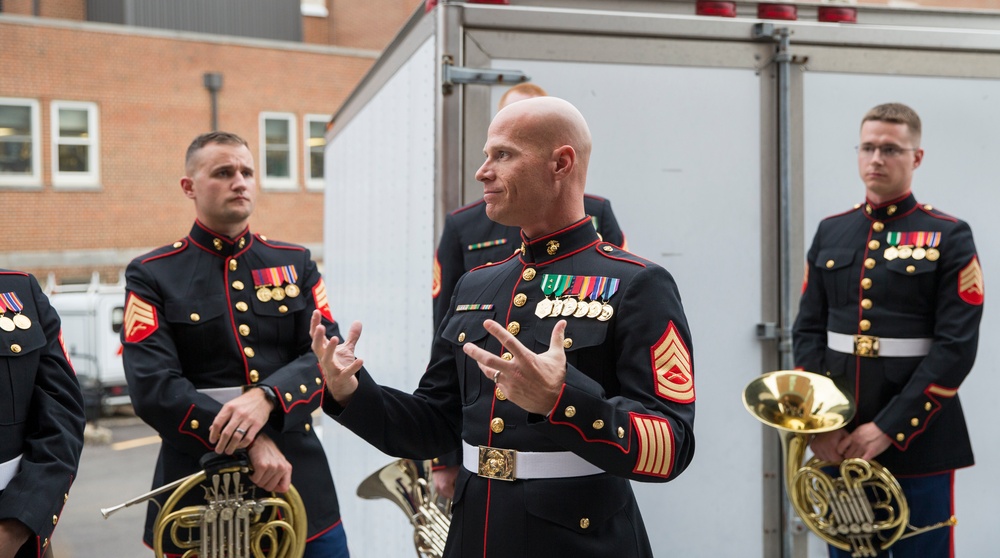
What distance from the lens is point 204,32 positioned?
90.5 ft

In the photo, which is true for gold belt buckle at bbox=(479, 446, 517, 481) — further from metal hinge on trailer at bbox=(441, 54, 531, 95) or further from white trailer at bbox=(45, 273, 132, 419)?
white trailer at bbox=(45, 273, 132, 419)

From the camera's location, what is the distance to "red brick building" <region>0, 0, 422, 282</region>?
22.8m

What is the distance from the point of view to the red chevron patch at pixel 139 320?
3.61 m

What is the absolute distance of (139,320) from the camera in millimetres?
3633

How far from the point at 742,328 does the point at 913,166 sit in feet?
3.26

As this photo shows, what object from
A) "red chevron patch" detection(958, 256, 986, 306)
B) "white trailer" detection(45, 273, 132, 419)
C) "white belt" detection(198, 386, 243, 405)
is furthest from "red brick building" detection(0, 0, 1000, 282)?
"red chevron patch" detection(958, 256, 986, 306)

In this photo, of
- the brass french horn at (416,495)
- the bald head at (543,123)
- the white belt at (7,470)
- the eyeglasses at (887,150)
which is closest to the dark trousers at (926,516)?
the eyeglasses at (887,150)

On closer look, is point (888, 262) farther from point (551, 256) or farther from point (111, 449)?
point (111, 449)

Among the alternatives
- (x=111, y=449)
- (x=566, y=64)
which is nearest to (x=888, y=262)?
(x=566, y=64)

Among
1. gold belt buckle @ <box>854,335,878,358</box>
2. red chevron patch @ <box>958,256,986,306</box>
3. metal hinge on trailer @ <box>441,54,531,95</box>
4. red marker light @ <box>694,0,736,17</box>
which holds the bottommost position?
gold belt buckle @ <box>854,335,878,358</box>

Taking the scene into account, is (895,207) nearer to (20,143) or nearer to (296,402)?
(296,402)

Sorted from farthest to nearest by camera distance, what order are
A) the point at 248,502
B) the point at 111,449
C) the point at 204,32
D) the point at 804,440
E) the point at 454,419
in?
1. the point at 204,32
2. the point at 111,449
3. the point at 804,440
4. the point at 248,502
5. the point at 454,419

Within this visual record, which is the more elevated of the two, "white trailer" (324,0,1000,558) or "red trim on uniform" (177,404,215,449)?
"white trailer" (324,0,1000,558)

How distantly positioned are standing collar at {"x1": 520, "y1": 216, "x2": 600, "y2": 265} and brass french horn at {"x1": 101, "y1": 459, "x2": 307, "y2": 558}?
1.69m
